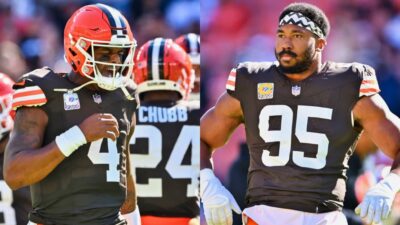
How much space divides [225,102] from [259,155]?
302mm

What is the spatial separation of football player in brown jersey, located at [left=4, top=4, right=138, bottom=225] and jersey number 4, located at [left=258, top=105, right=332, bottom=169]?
593 millimetres

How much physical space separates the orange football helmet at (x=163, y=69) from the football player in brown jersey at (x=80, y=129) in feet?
4.38

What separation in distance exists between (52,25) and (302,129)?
6.60 metres

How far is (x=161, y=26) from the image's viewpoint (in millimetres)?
8977

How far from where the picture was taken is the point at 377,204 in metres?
3.19

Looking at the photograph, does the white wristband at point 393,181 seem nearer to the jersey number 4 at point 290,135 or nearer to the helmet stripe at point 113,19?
the jersey number 4 at point 290,135

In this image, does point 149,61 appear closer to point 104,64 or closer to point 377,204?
point 104,64

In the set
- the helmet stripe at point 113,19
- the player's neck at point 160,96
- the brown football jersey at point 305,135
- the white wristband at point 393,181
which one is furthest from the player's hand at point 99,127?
the player's neck at point 160,96

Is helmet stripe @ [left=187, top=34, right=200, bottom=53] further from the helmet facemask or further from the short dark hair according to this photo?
the helmet facemask

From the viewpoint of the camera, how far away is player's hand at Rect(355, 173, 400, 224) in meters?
3.18

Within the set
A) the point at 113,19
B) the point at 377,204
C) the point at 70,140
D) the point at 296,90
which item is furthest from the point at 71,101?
the point at 377,204

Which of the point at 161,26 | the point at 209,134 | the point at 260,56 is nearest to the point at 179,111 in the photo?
the point at 209,134

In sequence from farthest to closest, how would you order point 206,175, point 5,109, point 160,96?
point 160,96 < point 5,109 < point 206,175

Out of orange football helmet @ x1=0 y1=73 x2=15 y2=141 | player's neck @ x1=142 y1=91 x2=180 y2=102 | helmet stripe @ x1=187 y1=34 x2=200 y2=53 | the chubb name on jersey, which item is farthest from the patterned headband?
helmet stripe @ x1=187 y1=34 x2=200 y2=53
